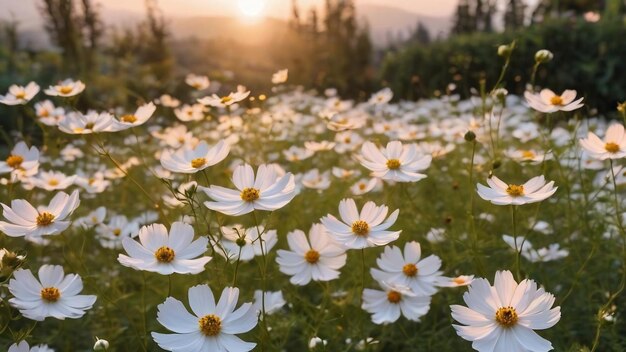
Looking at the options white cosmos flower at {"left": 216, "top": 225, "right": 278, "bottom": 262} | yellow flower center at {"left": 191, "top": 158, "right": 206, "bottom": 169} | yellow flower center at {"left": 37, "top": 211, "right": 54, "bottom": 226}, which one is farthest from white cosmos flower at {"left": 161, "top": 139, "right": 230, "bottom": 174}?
yellow flower center at {"left": 37, "top": 211, "right": 54, "bottom": 226}

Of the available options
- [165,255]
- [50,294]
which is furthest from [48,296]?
[165,255]

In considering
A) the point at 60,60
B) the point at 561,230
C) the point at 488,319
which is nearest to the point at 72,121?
the point at 488,319

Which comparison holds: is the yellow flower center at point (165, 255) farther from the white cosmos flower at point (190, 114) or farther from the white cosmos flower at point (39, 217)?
the white cosmos flower at point (190, 114)

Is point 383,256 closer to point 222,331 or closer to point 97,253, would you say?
point 222,331

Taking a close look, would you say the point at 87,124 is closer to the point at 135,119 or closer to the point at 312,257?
the point at 135,119

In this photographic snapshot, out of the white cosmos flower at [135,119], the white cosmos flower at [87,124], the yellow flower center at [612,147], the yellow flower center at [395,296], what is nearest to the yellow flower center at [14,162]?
the white cosmos flower at [87,124]
